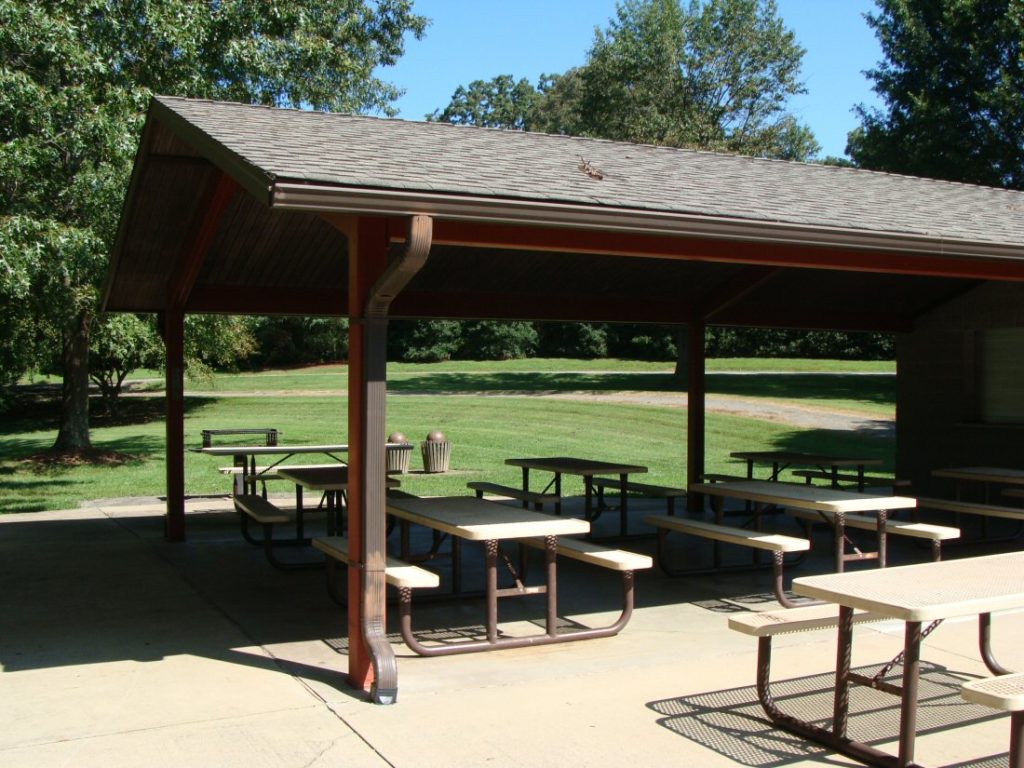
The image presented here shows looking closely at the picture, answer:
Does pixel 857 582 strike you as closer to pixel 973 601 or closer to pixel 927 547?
pixel 973 601

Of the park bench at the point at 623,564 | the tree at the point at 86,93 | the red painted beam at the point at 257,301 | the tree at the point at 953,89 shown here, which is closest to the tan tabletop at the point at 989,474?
the park bench at the point at 623,564

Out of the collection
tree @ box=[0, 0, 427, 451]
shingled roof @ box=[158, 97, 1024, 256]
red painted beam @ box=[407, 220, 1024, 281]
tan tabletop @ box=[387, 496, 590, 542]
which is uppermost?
tree @ box=[0, 0, 427, 451]

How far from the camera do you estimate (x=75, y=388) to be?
17484 millimetres

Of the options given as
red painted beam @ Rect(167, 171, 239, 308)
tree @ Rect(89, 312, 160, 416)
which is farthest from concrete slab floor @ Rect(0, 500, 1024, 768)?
tree @ Rect(89, 312, 160, 416)

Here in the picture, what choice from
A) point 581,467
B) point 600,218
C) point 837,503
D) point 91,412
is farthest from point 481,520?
point 91,412

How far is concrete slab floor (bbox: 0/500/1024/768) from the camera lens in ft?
14.6

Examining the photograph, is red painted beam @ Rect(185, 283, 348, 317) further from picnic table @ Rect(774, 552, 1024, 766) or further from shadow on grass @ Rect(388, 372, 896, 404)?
shadow on grass @ Rect(388, 372, 896, 404)

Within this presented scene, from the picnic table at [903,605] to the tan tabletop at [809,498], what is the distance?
2239 mm

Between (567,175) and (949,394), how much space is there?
7.05 metres

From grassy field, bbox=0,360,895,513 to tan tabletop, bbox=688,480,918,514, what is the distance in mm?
5724

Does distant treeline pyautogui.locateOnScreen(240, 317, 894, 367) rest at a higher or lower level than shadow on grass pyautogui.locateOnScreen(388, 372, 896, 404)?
higher

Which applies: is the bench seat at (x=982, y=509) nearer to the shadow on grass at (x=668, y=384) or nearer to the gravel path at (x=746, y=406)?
the gravel path at (x=746, y=406)

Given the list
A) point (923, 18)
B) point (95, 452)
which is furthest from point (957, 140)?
point (95, 452)

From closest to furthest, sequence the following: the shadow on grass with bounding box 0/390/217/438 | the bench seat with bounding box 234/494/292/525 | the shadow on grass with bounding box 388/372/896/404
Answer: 1. the bench seat with bounding box 234/494/292/525
2. the shadow on grass with bounding box 0/390/217/438
3. the shadow on grass with bounding box 388/372/896/404
